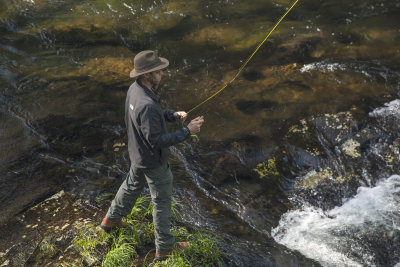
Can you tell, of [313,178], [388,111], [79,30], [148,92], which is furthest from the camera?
[79,30]

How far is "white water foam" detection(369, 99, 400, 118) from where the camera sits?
23.4 feet

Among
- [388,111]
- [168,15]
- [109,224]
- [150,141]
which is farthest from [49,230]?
[168,15]

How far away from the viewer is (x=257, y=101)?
7910 millimetres

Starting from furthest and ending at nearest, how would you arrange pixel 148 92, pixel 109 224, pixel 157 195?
pixel 109 224, pixel 157 195, pixel 148 92

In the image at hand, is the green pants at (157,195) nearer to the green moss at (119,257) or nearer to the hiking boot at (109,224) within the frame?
the hiking boot at (109,224)

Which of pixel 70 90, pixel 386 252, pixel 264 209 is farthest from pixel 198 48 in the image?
pixel 386 252

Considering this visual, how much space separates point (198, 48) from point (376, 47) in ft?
13.7

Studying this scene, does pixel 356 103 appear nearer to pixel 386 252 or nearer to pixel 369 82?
pixel 369 82

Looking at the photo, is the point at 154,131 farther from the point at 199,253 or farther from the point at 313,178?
the point at 313,178

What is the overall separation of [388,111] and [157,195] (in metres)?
4.98

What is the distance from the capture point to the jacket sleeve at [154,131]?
3822mm

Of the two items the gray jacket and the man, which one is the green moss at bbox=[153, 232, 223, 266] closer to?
the man

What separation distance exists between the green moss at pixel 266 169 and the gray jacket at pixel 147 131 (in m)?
2.55

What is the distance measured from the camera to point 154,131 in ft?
12.7
